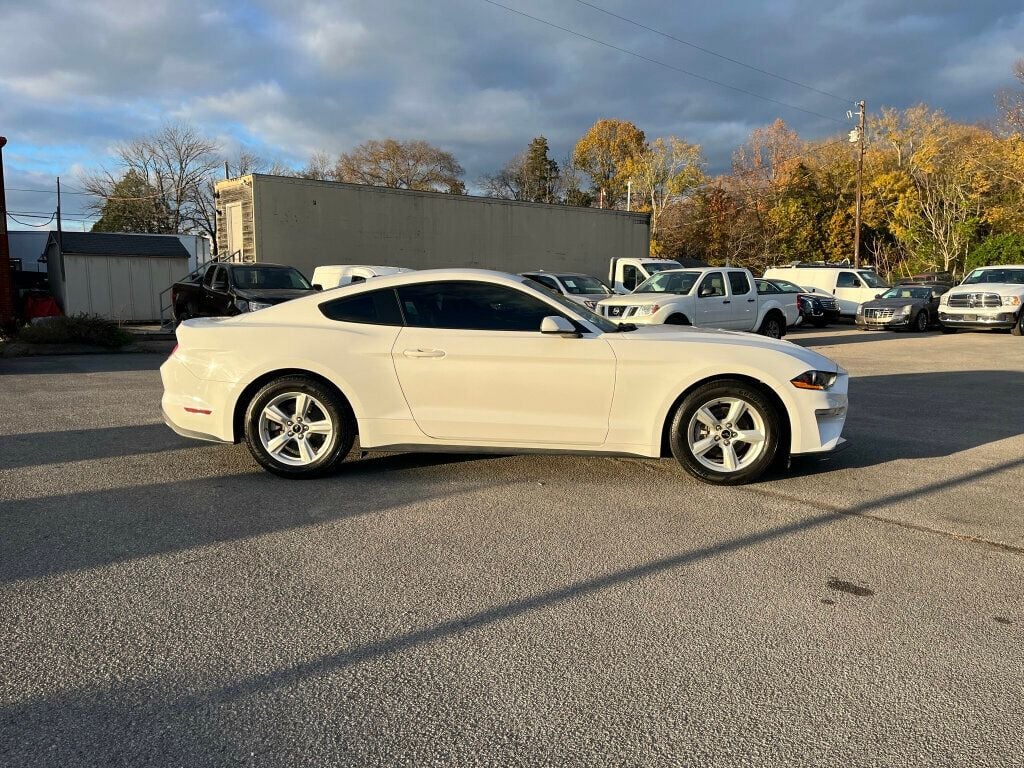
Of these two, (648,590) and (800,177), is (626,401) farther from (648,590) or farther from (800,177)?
(800,177)

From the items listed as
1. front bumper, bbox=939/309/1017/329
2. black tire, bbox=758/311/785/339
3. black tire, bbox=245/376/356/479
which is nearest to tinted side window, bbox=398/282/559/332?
black tire, bbox=245/376/356/479

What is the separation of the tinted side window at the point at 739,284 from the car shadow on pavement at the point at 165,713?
1342cm

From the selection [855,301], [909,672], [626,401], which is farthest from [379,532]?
[855,301]

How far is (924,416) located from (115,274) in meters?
26.0

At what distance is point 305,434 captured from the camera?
5410 mm

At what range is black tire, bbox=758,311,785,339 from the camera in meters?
16.6

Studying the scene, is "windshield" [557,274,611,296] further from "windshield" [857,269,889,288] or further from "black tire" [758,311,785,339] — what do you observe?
"windshield" [857,269,889,288]

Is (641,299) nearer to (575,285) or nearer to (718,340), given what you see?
(575,285)

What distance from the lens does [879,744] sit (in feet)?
8.04

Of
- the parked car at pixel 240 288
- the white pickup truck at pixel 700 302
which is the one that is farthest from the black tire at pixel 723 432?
the parked car at pixel 240 288

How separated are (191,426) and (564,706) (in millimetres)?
3972

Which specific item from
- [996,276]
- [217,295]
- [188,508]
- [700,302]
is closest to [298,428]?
[188,508]

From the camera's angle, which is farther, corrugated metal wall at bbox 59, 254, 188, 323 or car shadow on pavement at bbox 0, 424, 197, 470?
corrugated metal wall at bbox 59, 254, 188, 323

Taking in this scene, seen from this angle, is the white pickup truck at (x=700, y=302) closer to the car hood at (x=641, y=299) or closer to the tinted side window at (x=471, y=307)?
the car hood at (x=641, y=299)
